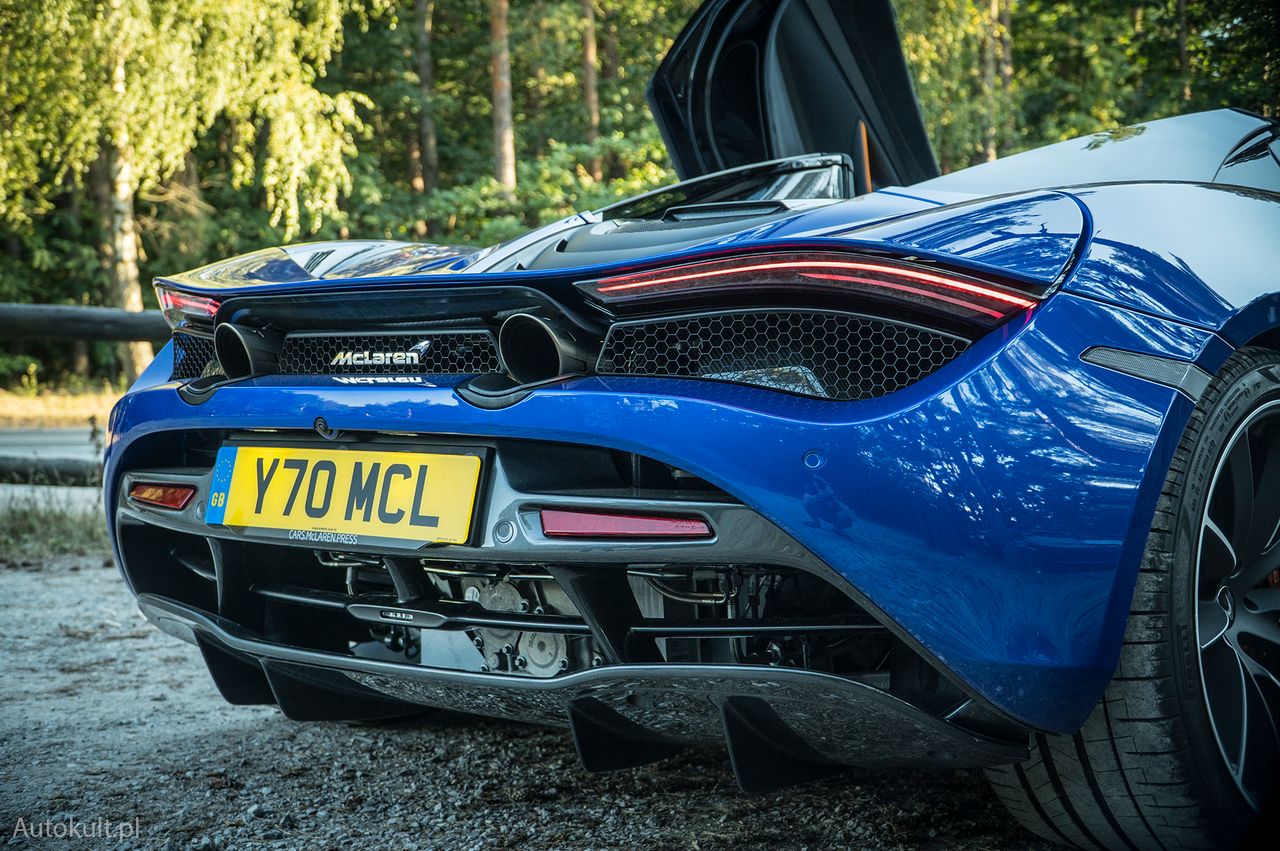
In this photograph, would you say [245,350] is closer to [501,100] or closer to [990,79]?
[501,100]

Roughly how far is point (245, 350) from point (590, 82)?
21.3 metres

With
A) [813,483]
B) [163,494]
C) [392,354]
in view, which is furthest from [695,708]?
[163,494]

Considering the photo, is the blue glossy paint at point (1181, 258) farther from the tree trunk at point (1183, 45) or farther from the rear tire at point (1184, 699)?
the tree trunk at point (1183, 45)

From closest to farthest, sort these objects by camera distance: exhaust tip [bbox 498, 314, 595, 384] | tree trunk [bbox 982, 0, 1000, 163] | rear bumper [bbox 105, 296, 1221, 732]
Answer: rear bumper [bbox 105, 296, 1221, 732], exhaust tip [bbox 498, 314, 595, 384], tree trunk [bbox 982, 0, 1000, 163]

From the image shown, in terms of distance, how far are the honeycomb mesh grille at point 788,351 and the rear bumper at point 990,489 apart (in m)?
0.06

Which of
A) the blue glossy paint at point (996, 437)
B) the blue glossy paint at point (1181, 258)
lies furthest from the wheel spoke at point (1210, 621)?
the blue glossy paint at point (1181, 258)

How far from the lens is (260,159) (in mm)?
19734

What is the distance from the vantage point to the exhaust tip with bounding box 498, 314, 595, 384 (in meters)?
1.83

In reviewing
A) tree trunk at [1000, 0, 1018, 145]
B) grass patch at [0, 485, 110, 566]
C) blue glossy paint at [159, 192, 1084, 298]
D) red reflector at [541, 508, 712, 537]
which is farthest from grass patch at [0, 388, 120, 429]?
tree trunk at [1000, 0, 1018, 145]

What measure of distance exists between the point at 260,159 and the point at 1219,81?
53.0ft

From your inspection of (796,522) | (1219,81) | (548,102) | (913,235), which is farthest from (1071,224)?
(548,102)

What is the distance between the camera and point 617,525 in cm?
173

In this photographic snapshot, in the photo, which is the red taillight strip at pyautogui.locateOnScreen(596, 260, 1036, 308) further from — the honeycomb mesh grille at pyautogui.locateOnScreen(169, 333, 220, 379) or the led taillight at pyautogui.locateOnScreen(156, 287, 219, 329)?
the honeycomb mesh grille at pyautogui.locateOnScreen(169, 333, 220, 379)

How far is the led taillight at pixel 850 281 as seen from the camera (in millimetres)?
1609
